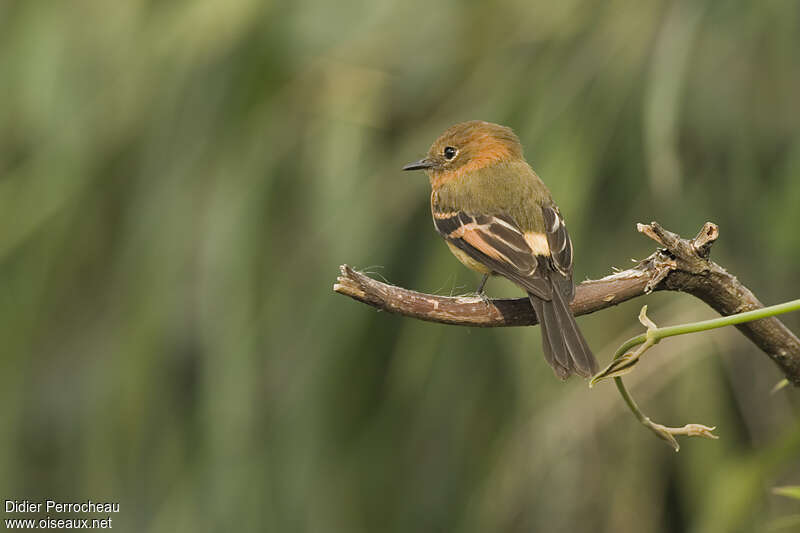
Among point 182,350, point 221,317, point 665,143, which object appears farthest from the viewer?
point 182,350

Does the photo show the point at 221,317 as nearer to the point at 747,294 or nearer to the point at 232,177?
the point at 232,177

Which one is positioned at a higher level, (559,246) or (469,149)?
(469,149)

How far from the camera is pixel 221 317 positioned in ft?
9.27

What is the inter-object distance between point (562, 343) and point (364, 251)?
93 cm

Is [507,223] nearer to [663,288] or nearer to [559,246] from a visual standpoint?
[559,246]

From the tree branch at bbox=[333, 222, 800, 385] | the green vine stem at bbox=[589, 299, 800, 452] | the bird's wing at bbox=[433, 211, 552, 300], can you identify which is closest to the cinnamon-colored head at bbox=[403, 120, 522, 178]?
the bird's wing at bbox=[433, 211, 552, 300]

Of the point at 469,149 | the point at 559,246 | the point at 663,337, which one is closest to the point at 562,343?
the point at 559,246

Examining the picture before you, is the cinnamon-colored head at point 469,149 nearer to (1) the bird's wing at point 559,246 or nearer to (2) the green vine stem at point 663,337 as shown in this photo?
(1) the bird's wing at point 559,246

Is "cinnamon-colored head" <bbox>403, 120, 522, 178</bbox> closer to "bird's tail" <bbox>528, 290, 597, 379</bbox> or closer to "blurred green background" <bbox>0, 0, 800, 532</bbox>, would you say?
"blurred green background" <bbox>0, 0, 800, 532</bbox>

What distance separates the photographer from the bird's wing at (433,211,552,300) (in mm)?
2295

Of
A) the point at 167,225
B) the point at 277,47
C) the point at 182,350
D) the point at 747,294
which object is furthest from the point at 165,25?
the point at 747,294

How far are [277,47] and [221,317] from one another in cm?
82

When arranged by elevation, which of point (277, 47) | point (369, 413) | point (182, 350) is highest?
point (277, 47)

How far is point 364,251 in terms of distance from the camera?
2.90 metres
